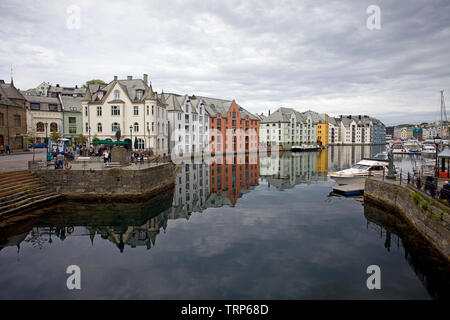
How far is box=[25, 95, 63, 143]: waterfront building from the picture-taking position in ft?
221

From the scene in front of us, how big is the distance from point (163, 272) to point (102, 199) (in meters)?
16.3

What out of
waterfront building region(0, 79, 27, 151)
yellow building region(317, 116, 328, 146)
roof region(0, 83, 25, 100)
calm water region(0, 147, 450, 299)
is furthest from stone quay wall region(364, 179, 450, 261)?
yellow building region(317, 116, 328, 146)

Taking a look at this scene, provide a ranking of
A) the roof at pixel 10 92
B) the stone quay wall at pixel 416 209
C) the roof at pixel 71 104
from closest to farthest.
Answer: the stone quay wall at pixel 416 209 < the roof at pixel 10 92 < the roof at pixel 71 104

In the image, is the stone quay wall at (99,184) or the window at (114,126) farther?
the window at (114,126)

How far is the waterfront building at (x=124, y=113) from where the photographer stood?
55500mm

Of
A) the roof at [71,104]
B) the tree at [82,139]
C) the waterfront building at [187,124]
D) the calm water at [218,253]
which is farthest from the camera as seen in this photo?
the roof at [71,104]

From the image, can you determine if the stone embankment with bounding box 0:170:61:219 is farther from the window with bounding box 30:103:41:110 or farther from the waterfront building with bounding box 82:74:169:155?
the window with bounding box 30:103:41:110

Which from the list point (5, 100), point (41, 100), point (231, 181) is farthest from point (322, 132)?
point (5, 100)

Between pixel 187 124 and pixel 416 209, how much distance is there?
5987 cm

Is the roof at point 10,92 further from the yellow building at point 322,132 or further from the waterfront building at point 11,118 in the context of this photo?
the yellow building at point 322,132

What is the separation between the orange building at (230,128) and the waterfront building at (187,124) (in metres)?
3.68

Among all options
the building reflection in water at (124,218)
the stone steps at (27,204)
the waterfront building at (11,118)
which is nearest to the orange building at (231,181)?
the building reflection in water at (124,218)

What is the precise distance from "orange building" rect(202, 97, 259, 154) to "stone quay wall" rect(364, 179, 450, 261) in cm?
6070

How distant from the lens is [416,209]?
19141 millimetres
